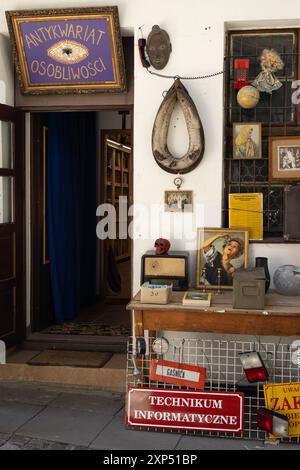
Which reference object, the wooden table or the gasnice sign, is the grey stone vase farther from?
the gasnice sign

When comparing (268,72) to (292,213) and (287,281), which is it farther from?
(287,281)

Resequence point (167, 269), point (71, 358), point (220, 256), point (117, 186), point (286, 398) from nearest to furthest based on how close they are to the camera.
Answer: point (286, 398), point (167, 269), point (220, 256), point (71, 358), point (117, 186)

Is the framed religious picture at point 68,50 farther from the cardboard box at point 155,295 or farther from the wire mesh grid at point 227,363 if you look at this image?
the wire mesh grid at point 227,363

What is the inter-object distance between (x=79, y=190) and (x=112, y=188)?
1355 mm

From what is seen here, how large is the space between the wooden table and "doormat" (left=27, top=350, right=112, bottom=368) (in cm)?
117

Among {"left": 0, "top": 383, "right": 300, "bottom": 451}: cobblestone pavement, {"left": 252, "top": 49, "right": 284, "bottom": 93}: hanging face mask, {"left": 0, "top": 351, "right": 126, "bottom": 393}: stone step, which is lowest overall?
{"left": 0, "top": 383, "right": 300, "bottom": 451}: cobblestone pavement

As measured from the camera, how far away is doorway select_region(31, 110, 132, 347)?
218 inches

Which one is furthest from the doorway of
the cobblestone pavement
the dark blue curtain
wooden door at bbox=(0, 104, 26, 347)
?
the cobblestone pavement

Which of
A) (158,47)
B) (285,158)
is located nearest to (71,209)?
(158,47)

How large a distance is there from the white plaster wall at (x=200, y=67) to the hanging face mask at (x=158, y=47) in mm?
68

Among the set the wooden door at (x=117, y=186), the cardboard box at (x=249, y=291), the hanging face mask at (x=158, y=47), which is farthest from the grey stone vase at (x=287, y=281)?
the wooden door at (x=117, y=186)

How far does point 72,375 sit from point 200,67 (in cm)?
272

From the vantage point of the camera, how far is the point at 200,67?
14.8ft
